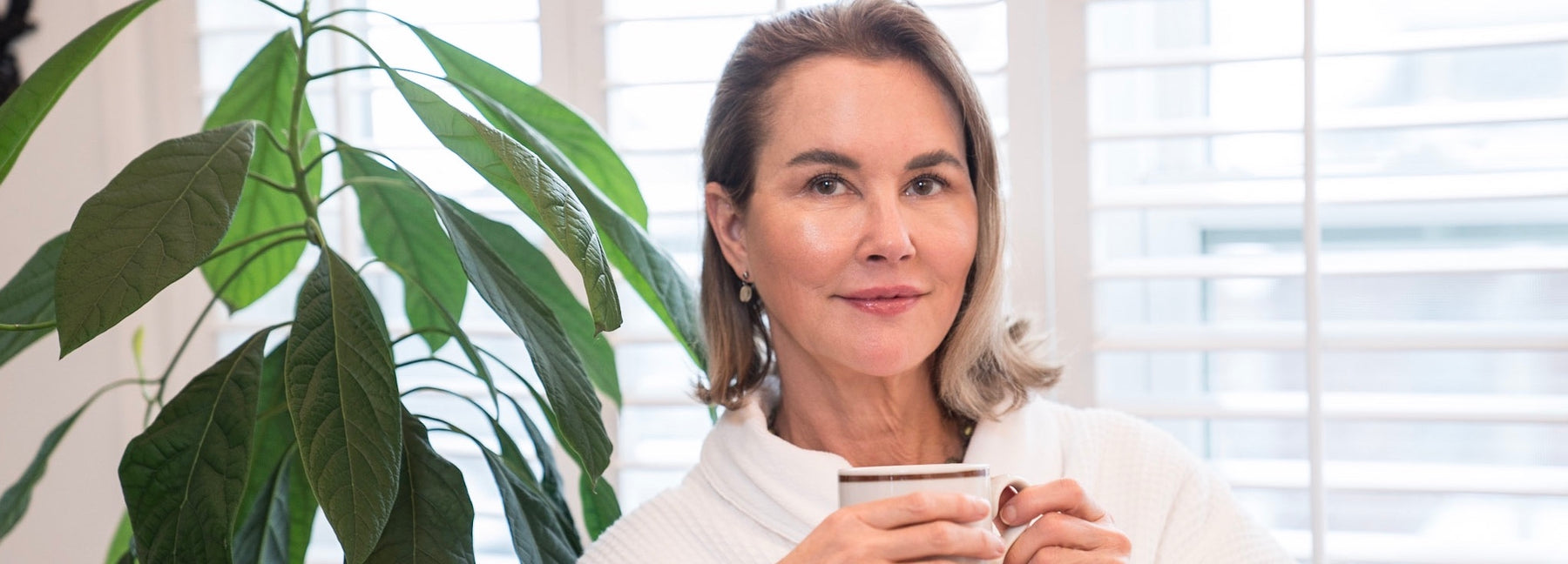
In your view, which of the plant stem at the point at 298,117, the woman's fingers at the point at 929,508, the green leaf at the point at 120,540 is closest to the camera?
the woman's fingers at the point at 929,508

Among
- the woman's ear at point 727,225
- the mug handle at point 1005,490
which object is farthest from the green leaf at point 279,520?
the mug handle at point 1005,490

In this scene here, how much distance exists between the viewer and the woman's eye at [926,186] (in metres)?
1.27

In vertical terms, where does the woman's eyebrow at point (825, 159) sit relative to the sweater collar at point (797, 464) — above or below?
above

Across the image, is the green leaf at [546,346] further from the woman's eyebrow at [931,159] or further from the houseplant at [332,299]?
the woman's eyebrow at [931,159]

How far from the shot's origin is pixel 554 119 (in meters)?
1.31

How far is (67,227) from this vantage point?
1.99 meters

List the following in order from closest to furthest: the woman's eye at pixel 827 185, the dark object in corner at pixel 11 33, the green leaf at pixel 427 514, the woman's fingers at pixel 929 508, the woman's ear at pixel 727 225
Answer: the woman's fingers at pixel 929 508, the green leaf at pixel 427 514, the woman's eye at pixel 827 185, the woman's ear at pixel 727 225, the dark object in corner at pixel 11 33

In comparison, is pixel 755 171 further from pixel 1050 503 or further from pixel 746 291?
pixel 1050 503

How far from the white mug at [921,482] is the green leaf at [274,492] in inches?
25.1

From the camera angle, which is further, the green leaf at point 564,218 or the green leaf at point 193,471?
the green leaf at point 193,471

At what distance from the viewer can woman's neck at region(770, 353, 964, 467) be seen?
1.36 meters

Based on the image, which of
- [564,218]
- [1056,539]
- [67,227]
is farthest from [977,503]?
[67,227]

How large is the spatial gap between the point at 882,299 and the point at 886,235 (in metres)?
0.07

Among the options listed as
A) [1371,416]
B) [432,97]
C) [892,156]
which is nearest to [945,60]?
[892,156]
